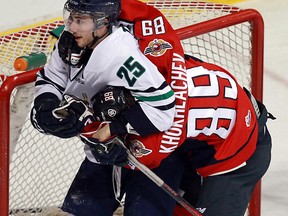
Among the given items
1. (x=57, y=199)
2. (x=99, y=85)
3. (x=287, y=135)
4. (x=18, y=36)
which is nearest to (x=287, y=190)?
(x=287, y=135)

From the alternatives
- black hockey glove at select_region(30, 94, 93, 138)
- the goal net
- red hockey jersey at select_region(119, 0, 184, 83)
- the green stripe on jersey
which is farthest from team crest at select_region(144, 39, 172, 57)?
the goal net

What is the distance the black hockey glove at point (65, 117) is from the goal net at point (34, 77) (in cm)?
23

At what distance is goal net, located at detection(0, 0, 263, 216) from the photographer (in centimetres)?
279

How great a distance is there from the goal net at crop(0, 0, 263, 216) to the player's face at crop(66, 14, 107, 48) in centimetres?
29

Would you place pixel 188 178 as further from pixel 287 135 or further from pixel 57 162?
pixel 287 135

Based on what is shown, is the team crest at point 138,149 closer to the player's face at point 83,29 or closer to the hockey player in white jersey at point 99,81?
the hockey player in white jersey at point 99,81

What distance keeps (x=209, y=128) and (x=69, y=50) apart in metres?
0.43

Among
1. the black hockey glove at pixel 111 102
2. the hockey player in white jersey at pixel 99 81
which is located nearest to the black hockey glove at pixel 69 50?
the hockey player in white jersey at pixel 99 81

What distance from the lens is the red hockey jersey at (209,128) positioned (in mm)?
2543

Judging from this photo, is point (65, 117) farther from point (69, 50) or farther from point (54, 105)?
point (69, 50)

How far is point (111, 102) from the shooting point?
7.93ft

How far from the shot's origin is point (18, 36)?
3.07 metres

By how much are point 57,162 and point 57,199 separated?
0.12 metres

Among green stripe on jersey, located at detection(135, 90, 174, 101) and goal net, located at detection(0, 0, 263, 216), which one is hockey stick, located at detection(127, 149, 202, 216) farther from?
goal net, located at detection(0, 0, 263, 216)
